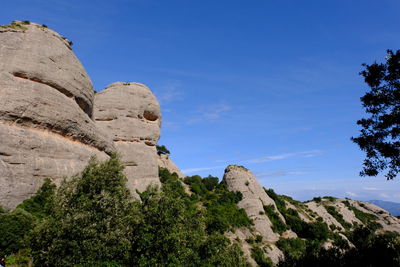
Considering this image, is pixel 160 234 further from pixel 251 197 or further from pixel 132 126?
pixel 251 197

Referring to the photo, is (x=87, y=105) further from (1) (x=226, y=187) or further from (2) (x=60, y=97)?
(1) (x=226, y=187)

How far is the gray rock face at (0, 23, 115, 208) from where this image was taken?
2264 cm

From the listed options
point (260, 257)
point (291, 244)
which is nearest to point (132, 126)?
point (260, 257)

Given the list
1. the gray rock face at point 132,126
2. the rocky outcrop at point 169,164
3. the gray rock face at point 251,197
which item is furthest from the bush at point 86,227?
the rocky outcrop at point 169,164

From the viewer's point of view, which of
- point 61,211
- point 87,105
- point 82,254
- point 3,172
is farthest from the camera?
point 87,105

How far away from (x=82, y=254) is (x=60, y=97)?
63.5 ft

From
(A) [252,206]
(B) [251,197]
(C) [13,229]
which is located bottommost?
(A) [252,206]

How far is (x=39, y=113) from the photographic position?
86.1ft

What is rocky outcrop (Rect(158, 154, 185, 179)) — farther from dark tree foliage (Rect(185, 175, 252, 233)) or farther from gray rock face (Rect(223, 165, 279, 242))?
gray rock face (Rect(223, 165, 279, 242))

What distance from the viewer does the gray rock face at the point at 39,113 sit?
2264 cm

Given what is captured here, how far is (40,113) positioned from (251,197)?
46.7m

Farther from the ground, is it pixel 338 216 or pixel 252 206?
pixel 252 206

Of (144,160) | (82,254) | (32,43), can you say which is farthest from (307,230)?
(32,43)

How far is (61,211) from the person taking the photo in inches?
648
